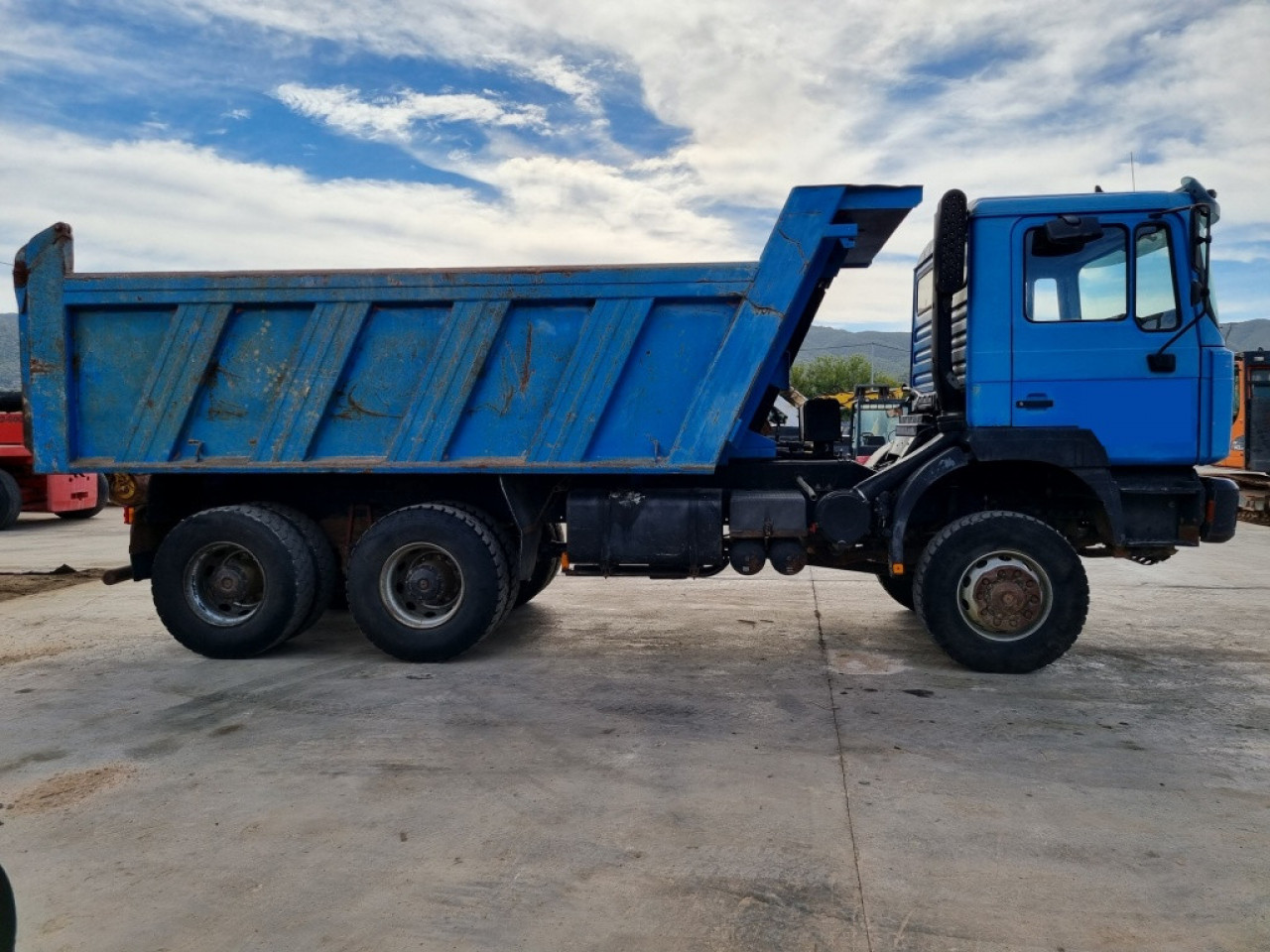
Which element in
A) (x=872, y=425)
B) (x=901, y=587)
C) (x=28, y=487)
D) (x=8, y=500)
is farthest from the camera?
(x=872, y=425)

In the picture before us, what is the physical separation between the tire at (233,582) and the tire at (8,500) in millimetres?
11635

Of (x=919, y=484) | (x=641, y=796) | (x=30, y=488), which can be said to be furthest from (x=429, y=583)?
(x=30, y=488)

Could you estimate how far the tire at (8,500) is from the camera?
50.4ft

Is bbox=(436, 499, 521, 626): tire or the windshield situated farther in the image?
the windshield

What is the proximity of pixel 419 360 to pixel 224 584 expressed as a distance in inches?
83.9

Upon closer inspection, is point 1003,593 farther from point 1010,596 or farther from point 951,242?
point 951,242

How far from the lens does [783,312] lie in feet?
18.8

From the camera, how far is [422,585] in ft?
20.1

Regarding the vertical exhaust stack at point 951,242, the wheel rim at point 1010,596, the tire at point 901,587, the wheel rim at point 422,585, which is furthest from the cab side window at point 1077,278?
the wheel rim at point 422,585

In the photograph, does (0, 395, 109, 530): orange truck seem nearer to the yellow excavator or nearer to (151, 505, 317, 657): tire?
(151, 505, 317, 657): tire

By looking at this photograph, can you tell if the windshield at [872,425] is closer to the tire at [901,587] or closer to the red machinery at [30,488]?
the tire at [901,587]

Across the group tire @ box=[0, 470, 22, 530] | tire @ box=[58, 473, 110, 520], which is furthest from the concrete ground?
tire @ box=[58, 473, 110, 520]

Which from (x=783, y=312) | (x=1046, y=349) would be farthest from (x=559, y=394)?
(x=1046, y=349)

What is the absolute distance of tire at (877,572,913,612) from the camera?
7.33 metres
